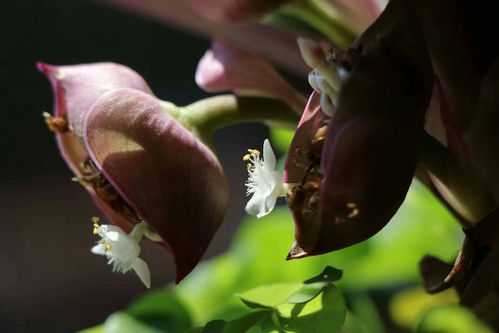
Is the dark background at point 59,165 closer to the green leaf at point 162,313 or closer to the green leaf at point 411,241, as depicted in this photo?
the green leaf at point 411,241

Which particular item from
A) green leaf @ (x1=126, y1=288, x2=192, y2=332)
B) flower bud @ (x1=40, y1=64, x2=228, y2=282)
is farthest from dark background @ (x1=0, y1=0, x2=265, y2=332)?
flower bud @ (x1=40, y1=64, x2=228, y2=282)

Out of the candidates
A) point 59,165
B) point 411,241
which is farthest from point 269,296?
point 59,165

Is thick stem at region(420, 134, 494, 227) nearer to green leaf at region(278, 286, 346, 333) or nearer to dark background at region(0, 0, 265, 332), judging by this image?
green leaf at region(278, 286, 346, 333)

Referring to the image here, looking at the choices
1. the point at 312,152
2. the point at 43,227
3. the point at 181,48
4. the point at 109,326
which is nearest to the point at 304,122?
the point at 312,152

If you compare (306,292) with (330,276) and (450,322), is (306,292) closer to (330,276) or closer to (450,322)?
(330,276)

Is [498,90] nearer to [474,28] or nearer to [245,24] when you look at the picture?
[474,28]

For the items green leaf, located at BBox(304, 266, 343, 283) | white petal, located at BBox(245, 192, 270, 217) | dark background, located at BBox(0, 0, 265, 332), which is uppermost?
white petal, located at BBox(245, 192, 270, 217)

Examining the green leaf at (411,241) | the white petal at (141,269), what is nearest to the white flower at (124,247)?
the white petal at (141,269)
